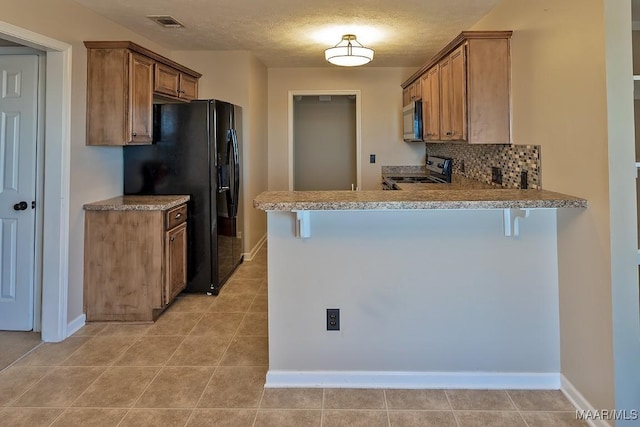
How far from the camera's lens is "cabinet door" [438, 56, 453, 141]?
3.21 meters

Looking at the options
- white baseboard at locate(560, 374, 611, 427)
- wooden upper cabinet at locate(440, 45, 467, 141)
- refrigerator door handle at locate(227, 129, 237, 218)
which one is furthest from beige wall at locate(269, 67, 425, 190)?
white baseboard at locate(560, 374, 611, 427)

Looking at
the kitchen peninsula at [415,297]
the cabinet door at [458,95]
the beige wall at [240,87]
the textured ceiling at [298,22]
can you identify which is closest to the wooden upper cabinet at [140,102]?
the textured ceiling at [298,22]

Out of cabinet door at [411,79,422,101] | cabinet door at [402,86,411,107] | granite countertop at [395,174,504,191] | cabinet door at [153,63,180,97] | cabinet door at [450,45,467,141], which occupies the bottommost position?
granite countertop at [395,174,504,191]

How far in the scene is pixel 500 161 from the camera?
3.13 meters

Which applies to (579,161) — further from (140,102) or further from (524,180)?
(140,102)

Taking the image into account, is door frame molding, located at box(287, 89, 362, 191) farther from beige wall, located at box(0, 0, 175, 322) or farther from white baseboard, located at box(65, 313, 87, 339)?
white baseboard, located at box(65, 313, 87, 339)

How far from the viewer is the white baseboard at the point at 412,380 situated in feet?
7.05

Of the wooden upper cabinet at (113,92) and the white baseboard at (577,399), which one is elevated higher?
the wooden upper cabinet at (113,92)

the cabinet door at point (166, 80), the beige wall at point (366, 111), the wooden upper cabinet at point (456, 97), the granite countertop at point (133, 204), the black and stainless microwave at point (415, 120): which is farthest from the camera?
the beige wall at point (366, 111)

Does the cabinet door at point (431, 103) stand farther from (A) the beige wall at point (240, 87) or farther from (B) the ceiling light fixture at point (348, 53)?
(A) the beige wall at point (240, 87)

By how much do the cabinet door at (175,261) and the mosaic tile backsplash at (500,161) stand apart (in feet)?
8.56

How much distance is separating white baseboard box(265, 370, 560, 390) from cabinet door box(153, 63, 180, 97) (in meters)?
2.68

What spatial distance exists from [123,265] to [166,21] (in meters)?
2.11

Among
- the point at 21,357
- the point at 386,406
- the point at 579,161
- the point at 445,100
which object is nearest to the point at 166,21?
the point at 445,100
